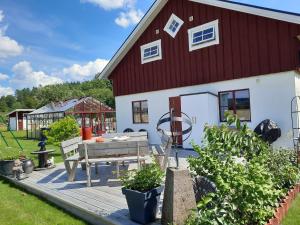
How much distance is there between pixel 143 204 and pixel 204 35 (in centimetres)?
901

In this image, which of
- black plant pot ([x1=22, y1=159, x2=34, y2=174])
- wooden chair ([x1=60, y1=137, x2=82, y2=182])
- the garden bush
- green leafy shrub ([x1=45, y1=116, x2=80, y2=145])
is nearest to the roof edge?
green leafy shrub ([x1=45, y1=116, x2=80, y2=145])

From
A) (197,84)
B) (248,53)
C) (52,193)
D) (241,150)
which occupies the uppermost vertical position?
(248,53)

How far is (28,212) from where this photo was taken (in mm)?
5652

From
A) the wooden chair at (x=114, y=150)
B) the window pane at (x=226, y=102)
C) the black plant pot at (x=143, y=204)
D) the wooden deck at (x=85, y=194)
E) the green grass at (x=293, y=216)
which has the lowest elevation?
the green grass at (x=293, y=216)

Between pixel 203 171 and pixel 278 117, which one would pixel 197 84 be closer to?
pixel 278 117

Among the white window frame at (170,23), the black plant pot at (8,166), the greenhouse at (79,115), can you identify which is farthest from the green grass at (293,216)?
the greenhouse at (79,115)

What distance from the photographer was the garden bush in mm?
3561

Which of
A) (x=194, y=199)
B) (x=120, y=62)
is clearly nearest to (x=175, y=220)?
(x=194, y=199)

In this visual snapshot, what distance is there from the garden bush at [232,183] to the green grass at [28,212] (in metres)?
2.23

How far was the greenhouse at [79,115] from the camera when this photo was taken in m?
22.5

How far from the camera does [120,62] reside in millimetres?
15984

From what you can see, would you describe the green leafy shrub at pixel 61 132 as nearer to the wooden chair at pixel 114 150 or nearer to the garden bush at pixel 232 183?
the wooden chair at pixel 114 150

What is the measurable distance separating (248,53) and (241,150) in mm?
6647

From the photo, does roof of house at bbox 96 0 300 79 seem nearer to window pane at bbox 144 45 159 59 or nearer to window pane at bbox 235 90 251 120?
window pane at bbox 144 45 159 59
